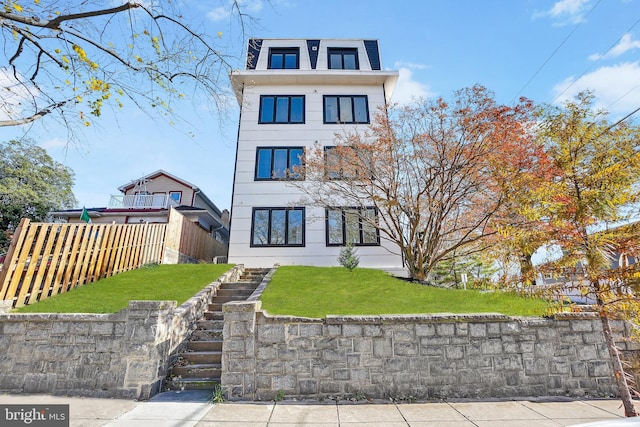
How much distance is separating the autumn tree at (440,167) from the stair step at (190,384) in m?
6.84

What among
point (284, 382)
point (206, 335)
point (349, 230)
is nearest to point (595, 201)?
point (284, 382)

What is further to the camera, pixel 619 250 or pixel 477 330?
pixel 477 330

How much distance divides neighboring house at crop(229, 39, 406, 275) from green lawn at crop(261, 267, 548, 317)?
3.04 metres

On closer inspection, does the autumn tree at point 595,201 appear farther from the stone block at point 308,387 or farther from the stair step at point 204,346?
the stair step at point 204,346

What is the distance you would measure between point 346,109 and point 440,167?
6.62m

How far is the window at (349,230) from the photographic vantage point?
12078 millimetres

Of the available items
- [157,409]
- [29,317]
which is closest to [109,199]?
[29,317]

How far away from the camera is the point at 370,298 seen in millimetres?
6621

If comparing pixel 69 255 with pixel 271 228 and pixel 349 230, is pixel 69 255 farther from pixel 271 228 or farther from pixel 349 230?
pixel 349 230

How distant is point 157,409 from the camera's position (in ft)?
13.2

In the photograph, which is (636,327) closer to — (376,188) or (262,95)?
(376,188)

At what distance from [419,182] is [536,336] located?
5730 mm

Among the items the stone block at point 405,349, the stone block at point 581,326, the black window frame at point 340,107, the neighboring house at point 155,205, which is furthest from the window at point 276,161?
the stone block at point 581,326

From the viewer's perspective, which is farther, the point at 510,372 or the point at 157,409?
the point at 510,372
